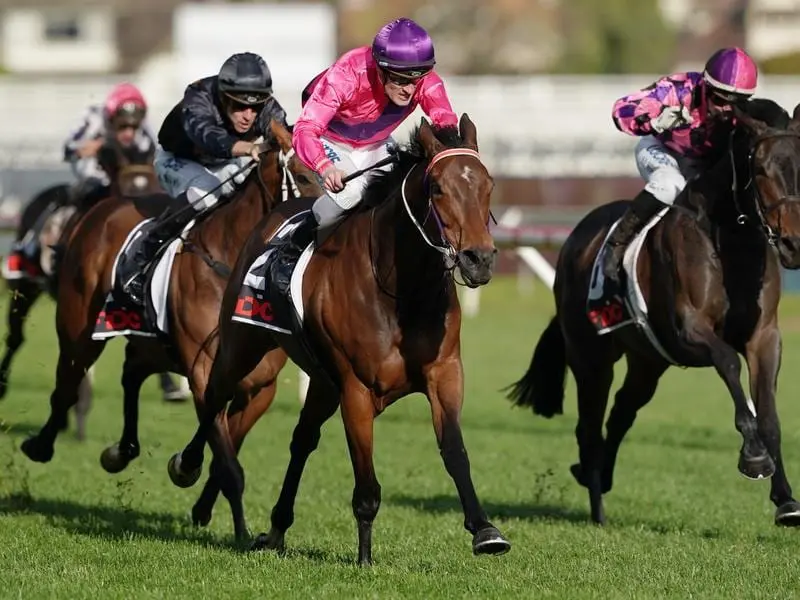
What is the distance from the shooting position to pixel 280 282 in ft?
22.7

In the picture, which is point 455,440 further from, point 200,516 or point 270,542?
point 200,516

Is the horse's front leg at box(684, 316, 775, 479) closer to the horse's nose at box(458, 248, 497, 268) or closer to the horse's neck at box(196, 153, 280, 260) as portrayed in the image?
the horse's nose at box(458, 248, 497, 268)

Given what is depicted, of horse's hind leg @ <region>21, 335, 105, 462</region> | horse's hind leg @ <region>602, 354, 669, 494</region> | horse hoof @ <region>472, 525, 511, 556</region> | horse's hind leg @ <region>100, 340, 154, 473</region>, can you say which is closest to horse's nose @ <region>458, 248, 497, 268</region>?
horse hoof @ <region>472, 525, 511, 556</region>

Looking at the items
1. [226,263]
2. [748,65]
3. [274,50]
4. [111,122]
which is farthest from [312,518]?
[274,50]

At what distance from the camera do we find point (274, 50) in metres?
41.8

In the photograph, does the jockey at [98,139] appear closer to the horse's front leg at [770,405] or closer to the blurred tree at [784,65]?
the horse's front leg at [770,405]

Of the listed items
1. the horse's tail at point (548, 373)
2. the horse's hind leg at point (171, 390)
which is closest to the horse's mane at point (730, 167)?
the horse's tail at point (548, 373)

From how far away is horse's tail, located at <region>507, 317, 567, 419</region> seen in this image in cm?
937

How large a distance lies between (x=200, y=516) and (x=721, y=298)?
270 centimetres

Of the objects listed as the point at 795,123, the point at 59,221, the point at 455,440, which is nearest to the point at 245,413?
the point at 455,440

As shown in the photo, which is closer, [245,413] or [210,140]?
[210,140]

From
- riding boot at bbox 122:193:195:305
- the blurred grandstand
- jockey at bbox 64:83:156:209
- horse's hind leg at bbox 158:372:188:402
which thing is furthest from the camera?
the blurred grandstand

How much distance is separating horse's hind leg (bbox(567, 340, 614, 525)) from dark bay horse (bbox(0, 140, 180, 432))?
10.8 feet

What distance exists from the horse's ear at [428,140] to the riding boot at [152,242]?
253 centimetres
